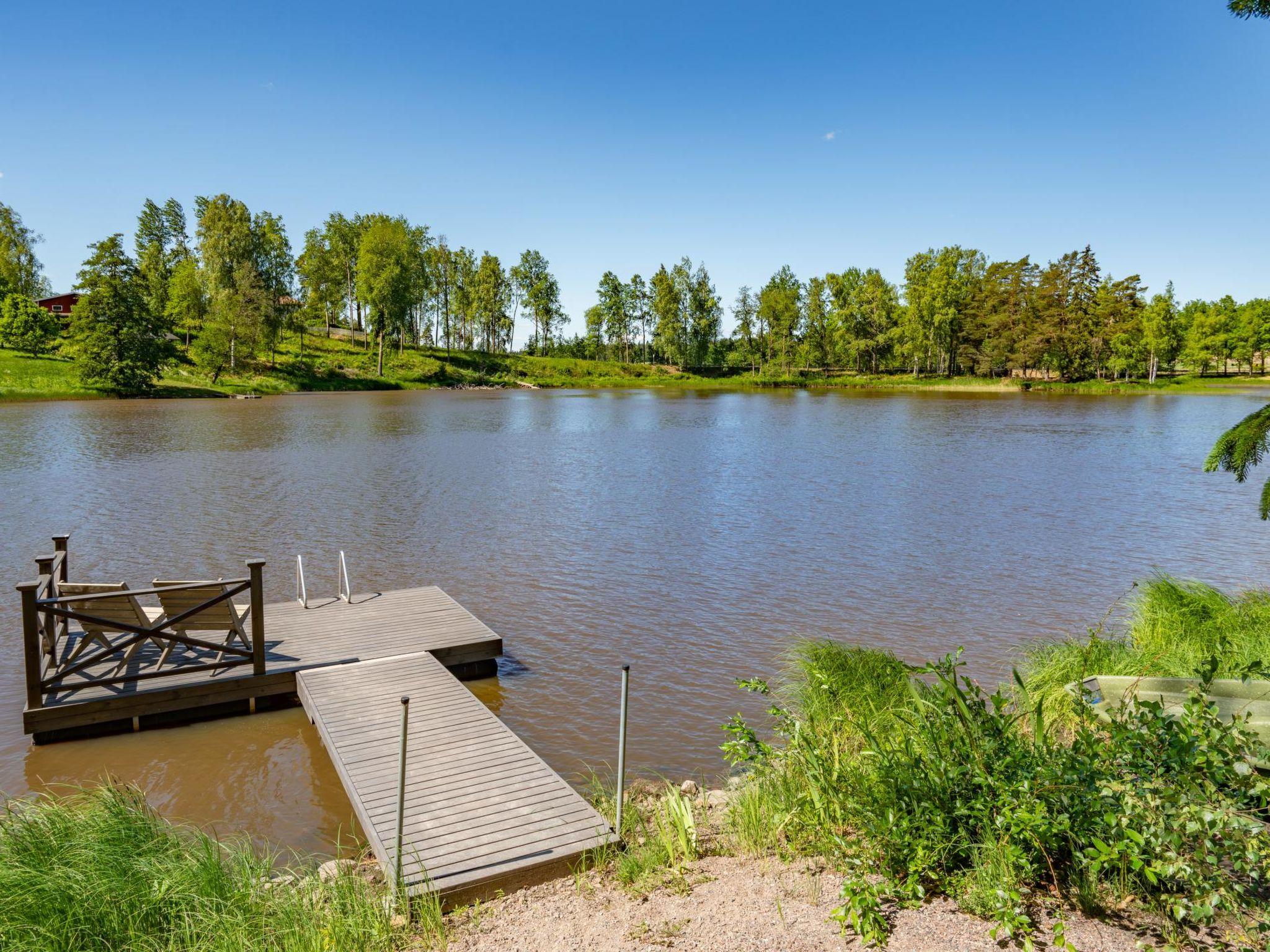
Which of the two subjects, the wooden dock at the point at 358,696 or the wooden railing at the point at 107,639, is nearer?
Answer: the wooden dock at the point at 358,696

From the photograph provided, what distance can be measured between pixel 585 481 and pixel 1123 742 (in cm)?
2315

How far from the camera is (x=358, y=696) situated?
29.3ft

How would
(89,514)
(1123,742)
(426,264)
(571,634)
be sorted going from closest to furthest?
(1123,742), (571,634), (89,514), (426,264)

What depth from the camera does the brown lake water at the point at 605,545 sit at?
348 inches

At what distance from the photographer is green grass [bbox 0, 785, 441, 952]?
4.62 m

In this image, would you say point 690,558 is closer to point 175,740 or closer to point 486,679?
point 486,679

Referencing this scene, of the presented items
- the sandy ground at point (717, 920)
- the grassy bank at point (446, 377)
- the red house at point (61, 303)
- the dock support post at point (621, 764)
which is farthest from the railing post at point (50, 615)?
the red house at point (61, 303)

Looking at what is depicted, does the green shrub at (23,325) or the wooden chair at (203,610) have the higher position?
the green shrub at (23,325)

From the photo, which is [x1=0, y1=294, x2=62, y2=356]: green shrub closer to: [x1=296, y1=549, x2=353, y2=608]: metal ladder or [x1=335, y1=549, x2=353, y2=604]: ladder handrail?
Result: [x1=296, y1=549, x2=353, y2=608]: metal ladder

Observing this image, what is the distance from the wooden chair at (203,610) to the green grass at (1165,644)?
8588 mm

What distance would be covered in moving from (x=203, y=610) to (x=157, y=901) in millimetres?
4712

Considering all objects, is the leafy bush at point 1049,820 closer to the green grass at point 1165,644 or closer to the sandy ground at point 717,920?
the sandy ground at point 717,920

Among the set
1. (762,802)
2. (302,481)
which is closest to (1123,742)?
(762,802)

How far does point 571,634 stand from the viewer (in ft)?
40.4
